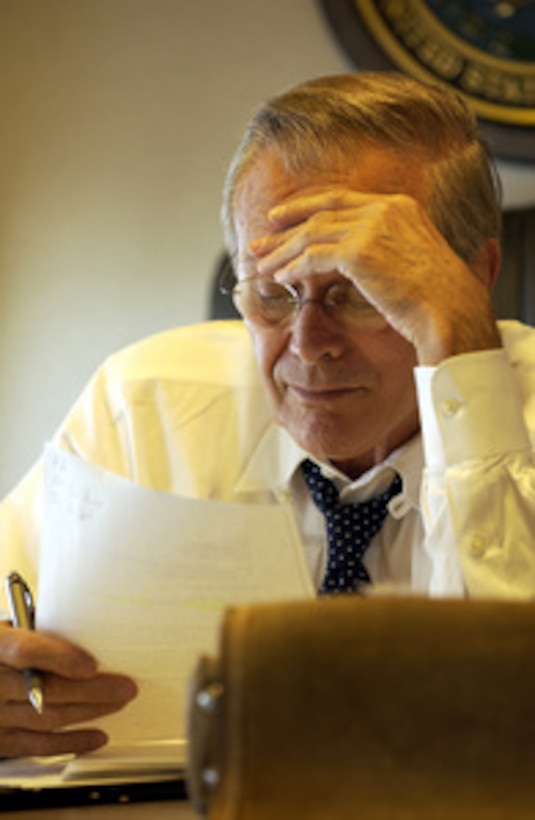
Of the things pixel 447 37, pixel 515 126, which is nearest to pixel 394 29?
pixel 447 37

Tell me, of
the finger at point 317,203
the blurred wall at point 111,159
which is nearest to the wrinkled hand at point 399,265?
the finger at point 317,203

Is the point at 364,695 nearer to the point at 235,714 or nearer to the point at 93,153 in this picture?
the point at 235,714

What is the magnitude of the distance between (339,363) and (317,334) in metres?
0.04

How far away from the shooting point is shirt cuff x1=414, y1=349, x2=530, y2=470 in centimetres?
111

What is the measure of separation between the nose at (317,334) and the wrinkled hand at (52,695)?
17.2 inches

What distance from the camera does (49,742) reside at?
1053mm

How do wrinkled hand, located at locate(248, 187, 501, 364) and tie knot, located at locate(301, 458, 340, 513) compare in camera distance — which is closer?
wrinkled hand, located at locate(248, 187, 501, 364)

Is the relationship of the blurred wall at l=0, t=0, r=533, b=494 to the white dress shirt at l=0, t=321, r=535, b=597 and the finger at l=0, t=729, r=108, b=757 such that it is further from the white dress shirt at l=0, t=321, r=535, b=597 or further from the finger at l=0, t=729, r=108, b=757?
the finger at l=0, t=729, r=108, b=757

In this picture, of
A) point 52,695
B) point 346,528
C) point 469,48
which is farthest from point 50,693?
point 469,48

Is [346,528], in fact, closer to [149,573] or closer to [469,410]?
[469,410]

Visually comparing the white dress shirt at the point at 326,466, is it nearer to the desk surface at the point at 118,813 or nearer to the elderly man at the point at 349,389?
the elderly man at the point at 349,389

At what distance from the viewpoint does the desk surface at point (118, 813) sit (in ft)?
2.70

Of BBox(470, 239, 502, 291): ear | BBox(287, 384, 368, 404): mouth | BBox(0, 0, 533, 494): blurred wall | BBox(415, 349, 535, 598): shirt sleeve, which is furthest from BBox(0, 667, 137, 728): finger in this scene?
BBox(0, 0, 533, 494): blurred wall

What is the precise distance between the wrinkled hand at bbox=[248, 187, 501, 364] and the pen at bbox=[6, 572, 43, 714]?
42 centimetres
